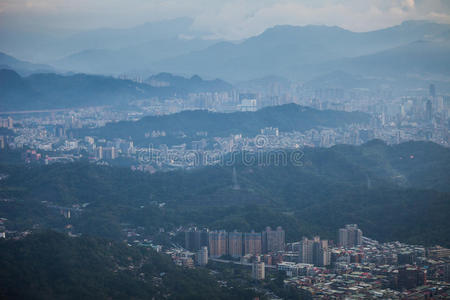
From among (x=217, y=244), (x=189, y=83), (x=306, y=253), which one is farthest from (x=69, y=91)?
(x=306, y=253)

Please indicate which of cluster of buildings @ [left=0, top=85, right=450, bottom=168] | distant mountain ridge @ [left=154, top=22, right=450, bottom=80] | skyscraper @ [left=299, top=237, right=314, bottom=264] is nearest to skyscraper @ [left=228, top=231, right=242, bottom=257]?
skyscraper @ [left=299, top=237, right=314, bottom=264]

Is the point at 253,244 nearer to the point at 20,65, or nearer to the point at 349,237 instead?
the point at 349,237

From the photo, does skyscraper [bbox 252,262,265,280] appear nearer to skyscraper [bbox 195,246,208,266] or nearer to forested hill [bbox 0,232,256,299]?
forested hill [bbox 0,232,256,299]

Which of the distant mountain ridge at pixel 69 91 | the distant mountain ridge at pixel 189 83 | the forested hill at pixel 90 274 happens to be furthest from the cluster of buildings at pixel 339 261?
the distant mountain ridge at pixel 189 83

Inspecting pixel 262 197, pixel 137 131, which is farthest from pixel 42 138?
pixel 262 197

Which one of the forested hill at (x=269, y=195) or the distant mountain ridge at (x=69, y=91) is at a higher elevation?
the distant mountain ridge at (x=69, y=91)

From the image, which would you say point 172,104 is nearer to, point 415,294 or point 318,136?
point 318,136

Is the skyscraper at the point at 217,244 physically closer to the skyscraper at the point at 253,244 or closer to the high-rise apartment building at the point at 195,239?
the high-rise apartment building at the point at 195,239
